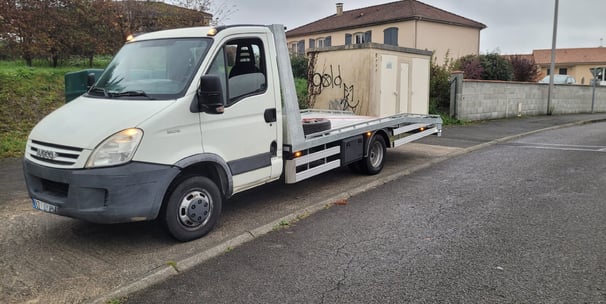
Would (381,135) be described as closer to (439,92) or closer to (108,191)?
(108,191)

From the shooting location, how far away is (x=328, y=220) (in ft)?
19.6

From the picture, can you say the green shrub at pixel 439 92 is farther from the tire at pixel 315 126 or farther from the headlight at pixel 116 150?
the headlight at pixel 116 150

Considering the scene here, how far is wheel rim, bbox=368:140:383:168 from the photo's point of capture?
848 centimetres

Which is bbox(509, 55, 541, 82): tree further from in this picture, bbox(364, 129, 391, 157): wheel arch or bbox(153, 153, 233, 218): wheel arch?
bbox(153, 153, 233, 218): wheel arch

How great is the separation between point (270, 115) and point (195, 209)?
1550 millimetres

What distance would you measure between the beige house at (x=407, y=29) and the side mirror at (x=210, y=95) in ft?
87.4

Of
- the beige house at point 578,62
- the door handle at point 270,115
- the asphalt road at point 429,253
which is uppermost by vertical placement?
the beige house at point 578,62

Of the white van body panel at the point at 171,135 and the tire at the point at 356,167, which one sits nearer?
the white van body panel at the point at 171,135

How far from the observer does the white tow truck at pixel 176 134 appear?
14.6 ft

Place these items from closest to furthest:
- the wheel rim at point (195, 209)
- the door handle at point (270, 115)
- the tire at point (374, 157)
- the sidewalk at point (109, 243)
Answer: the sidewalk at point (109, 243), the wheel rim at point (195, 209), the door handle at point (270, 115), the tire at point (374, 157)

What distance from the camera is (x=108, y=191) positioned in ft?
14.4

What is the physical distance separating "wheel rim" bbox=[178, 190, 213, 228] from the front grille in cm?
114

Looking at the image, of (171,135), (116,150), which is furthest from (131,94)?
(116,150)

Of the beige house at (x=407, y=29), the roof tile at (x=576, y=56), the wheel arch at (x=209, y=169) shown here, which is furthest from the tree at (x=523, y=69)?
the roof tile at (x=576, y=56)
